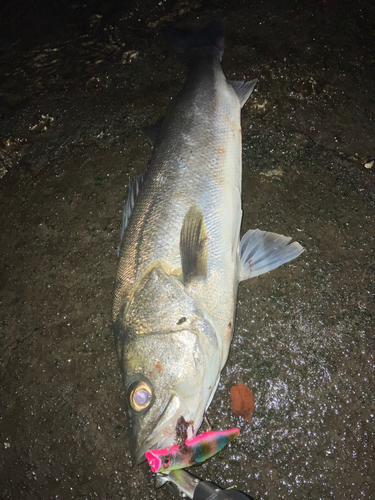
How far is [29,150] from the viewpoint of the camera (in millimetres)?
3729

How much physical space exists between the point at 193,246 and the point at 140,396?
1.04 metres

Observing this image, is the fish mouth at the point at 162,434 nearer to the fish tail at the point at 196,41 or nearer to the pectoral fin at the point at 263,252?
the pectoral fin at the point at 263,252

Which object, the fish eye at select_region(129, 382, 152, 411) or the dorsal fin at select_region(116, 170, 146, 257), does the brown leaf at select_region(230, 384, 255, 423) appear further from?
the dorsal fin at select_region(116, 170, 146, 257)

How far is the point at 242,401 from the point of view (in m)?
2.63

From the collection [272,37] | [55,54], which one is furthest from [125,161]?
[272,37]

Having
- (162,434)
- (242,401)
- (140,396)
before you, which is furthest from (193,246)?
(242,401)

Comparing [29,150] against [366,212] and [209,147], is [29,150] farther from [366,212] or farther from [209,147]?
[366,212]

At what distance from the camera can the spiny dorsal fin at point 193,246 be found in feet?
7.64

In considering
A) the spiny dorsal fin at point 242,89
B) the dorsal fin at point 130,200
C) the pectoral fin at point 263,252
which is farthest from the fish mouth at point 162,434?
the spiny dorsal fin at point 242,89

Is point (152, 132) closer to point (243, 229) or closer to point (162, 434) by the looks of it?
point (243, 229)

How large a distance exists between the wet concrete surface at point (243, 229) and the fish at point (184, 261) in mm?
471

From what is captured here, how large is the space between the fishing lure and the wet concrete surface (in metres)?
0.43

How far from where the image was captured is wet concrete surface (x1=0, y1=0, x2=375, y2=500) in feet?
8.45

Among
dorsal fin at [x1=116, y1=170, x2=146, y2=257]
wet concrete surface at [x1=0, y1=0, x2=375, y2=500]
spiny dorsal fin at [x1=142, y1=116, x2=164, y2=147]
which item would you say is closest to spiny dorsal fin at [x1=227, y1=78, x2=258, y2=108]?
wet concrete surface at [x1=0, y1=0, x2=375, y2=500]
